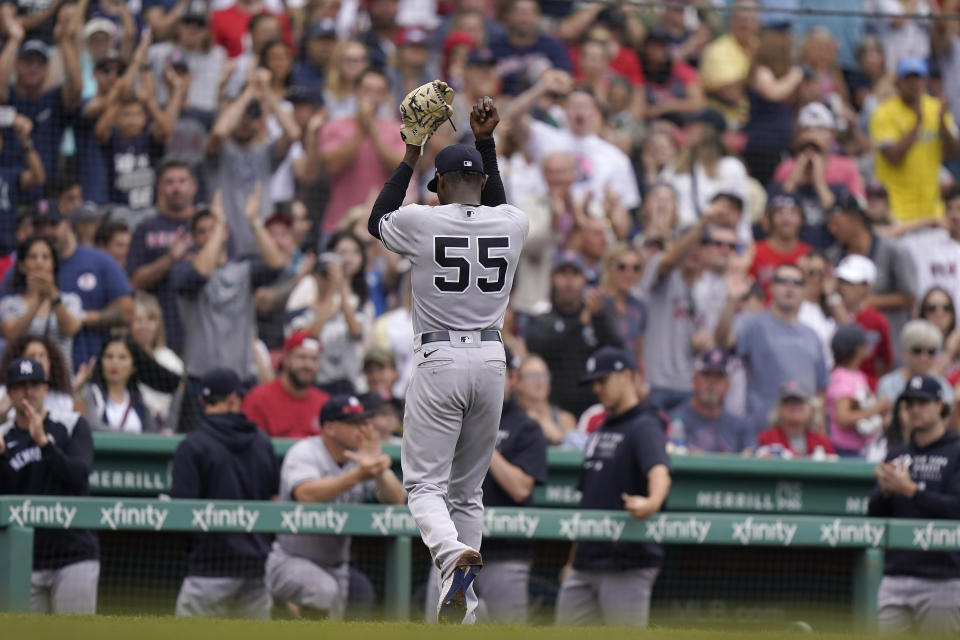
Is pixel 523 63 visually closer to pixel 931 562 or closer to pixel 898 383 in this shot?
pixel 898 383

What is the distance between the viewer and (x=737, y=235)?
507 inches

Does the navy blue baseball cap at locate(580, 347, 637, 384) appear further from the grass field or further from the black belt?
the grass field

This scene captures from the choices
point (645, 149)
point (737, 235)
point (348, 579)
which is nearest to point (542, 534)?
point (348, 579)

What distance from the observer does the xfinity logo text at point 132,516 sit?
8.62 meters

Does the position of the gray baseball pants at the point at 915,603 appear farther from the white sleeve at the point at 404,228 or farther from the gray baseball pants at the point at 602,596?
the white sleeve at the point at 404,228

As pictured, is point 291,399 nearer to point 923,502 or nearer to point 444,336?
point 444,336

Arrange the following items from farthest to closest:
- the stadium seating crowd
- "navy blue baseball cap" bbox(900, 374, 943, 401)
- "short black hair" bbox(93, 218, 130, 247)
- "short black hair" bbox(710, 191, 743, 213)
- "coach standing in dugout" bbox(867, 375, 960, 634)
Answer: "short black hair" bbox(710, 191, 743, 213) → "short black hair" bbox(93, 218, 130, 247) → the stadium seating crowd → "navy blue baseball cap" bbox(900, 374, 943, 401) → "coach standing in dugout" bbox(867, 375, 960, 634)

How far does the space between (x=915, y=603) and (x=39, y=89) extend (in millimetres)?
7244

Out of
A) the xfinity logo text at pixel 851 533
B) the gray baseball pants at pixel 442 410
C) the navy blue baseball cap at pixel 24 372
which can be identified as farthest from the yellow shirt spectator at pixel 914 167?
the navy blue baseball cap at pixel 24 372

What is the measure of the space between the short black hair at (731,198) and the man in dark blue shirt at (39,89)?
200 inches

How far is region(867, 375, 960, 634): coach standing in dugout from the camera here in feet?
30.4

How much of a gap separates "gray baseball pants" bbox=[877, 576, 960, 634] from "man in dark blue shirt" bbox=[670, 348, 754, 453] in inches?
77.4

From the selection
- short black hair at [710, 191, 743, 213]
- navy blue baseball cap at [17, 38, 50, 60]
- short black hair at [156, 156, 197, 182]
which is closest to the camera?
short black hair at [156, 156, 197, 182]

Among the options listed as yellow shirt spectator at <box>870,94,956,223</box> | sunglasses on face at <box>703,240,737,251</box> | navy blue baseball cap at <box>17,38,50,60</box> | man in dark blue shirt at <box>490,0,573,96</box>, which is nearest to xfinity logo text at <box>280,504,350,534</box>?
sunglasses on face at <box>703,240,737,251</box>
